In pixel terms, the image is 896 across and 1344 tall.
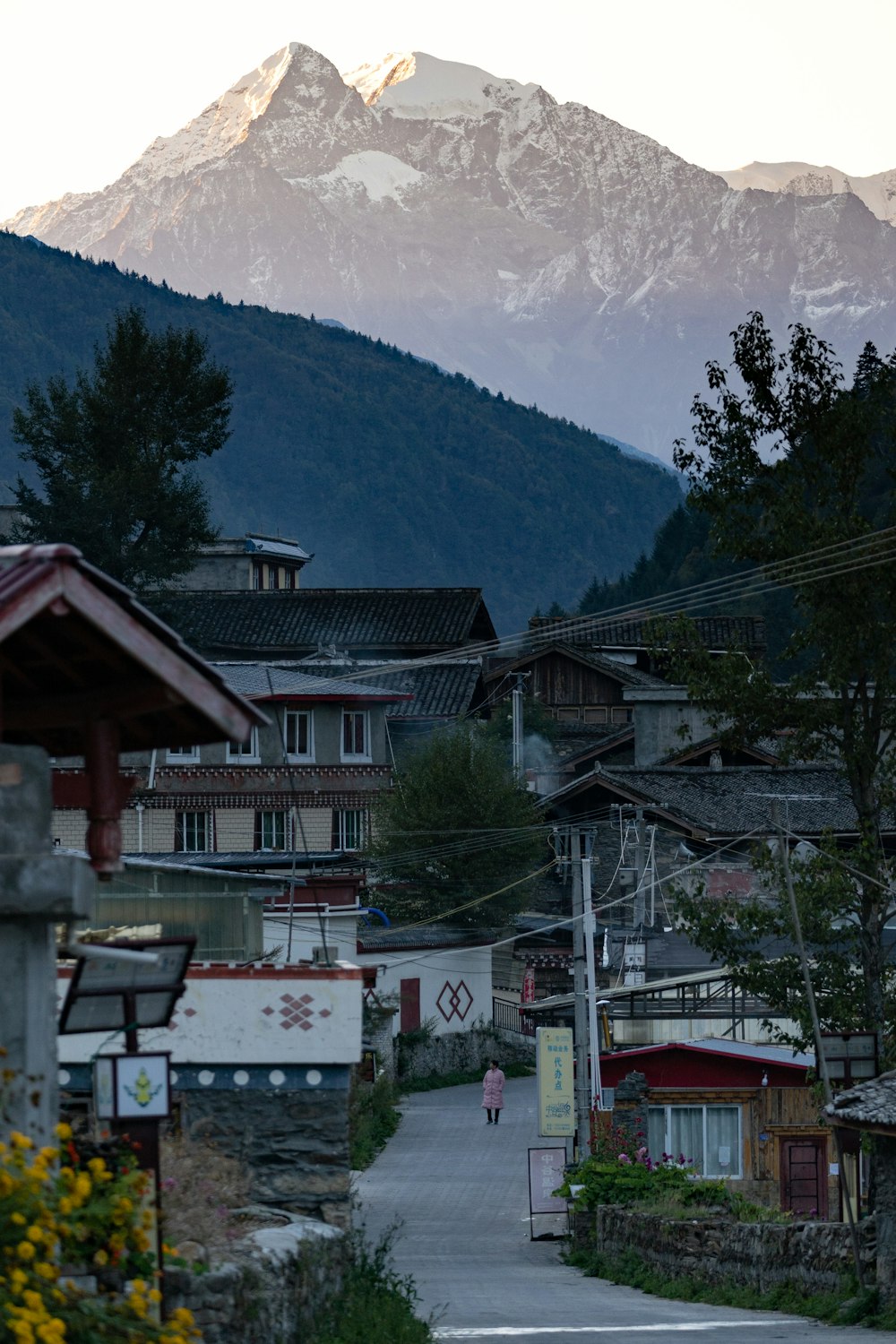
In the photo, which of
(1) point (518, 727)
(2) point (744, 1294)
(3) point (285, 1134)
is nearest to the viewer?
(3) point (285, 1134)

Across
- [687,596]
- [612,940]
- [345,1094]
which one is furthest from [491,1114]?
[687,596]

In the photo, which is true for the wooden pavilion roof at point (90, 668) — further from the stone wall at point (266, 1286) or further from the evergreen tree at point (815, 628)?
the evergreen tree at point (815, 628)

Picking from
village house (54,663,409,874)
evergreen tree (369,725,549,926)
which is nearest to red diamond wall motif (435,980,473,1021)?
evergreen tree (369,725,549,926)

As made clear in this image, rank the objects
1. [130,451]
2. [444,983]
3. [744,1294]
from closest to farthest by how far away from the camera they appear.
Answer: [744,1294], [444,983], [130,451]

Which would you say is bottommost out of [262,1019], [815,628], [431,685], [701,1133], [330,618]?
[701,1133]

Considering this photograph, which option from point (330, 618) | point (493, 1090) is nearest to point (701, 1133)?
point (493, 1090)

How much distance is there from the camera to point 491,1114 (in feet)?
133

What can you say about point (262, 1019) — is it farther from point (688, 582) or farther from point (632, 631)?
point (688, 582)

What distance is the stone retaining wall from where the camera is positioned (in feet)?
67.4

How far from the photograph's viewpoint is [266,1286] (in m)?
12.0

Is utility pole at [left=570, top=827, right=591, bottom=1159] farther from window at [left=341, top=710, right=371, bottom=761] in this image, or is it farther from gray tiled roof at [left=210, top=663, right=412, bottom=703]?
window at [left=341, top=710, right=371, bottom=761]

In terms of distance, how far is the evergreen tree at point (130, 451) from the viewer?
64.5 metres

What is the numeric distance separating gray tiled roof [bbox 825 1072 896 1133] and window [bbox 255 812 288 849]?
37550mm

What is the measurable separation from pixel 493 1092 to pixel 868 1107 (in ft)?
68.3
